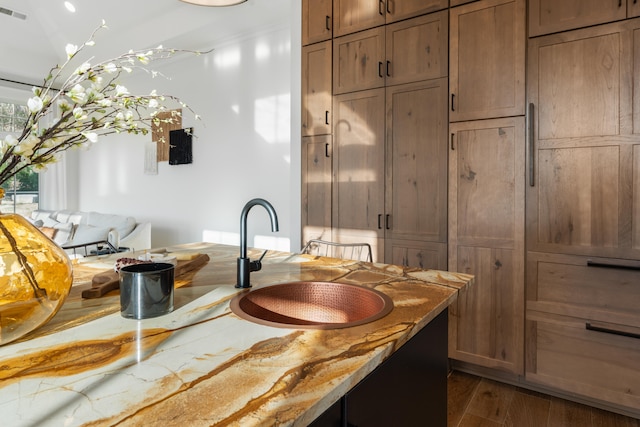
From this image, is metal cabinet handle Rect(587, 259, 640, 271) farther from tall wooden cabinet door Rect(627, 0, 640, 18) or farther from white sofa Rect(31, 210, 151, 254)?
white sofa Rect(31, 210, 151, 254)

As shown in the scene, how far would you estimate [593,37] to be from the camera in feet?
6.29

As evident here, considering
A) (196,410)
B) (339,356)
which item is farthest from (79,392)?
(339,356)

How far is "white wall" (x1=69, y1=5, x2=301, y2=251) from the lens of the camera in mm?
3715

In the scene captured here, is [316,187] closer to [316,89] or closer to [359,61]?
[316,89]

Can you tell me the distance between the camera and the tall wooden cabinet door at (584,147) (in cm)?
185

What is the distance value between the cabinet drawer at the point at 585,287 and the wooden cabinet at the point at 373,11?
5.22ft

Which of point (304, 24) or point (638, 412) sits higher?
point (304, 24)

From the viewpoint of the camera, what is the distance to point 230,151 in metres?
4.14

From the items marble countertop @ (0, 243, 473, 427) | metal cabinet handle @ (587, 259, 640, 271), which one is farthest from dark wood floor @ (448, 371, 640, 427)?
marble countertop @ (0, 243, 473, 427)

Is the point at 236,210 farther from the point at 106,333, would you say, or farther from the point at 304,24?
the point at 106,333

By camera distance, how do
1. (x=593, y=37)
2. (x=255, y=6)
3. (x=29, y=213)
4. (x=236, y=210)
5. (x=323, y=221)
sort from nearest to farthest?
1. (x=593, y=37)
2. (x=323, y=221)
3. (x=255, y=6)
4. (x=236, y=210)
5. (x=29, y=213)

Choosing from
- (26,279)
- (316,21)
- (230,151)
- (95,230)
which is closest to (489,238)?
(316,21)

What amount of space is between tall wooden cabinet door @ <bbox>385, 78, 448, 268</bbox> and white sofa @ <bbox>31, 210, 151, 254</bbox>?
9.08 feet

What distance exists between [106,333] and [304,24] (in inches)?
106
